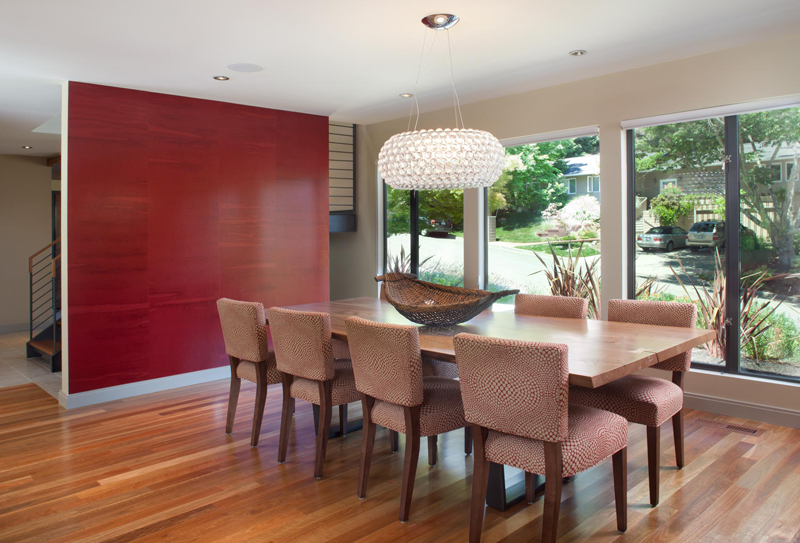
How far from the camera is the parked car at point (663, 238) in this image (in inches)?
166

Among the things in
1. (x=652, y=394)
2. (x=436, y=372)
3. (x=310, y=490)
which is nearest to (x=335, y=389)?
A: (x=310, y=490)

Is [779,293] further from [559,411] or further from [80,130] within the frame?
[80,130]

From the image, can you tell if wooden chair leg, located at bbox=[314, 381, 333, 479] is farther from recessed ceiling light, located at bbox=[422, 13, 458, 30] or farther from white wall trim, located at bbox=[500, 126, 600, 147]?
white wall trim, located at bbox=[500, 126, 600, 147]

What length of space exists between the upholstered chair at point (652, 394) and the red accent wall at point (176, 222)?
331 cm

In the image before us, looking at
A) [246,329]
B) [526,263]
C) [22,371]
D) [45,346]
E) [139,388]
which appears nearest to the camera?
[246,329]

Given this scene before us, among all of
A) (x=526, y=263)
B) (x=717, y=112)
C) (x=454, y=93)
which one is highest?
(x=454, y=93)

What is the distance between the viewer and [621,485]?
2357 mm

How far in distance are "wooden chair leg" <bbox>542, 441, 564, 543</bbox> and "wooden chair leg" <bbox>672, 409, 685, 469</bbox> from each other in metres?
1.21

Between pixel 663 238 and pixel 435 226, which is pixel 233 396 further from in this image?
pixel 663 238

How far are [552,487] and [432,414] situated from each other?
65 centimetres

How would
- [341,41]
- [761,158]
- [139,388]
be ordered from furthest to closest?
1. [139,388]
2. [761,158]
3. [341,41]

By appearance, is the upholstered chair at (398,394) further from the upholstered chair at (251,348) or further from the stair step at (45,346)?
the stair step at (45,346)

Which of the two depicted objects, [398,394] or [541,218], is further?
[541,218]

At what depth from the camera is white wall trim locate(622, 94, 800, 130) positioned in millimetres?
3621
